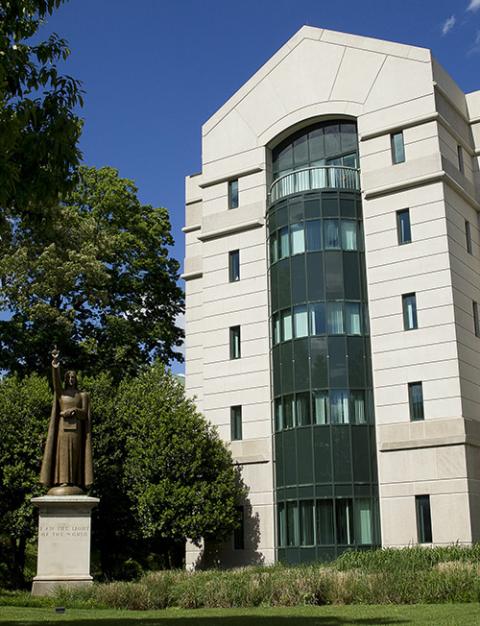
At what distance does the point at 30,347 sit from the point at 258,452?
468 inches

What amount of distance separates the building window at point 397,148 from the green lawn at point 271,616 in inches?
837

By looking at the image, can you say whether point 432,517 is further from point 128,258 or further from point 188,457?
point 128,258

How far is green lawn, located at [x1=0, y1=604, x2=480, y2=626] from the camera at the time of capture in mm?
15352

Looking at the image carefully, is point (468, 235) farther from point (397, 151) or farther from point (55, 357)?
point (55, 357)

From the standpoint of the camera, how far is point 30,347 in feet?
130

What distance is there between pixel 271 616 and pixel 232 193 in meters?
25.5

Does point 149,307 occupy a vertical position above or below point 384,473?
above

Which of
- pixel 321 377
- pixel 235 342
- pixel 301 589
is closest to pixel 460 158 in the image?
pixel 321 377

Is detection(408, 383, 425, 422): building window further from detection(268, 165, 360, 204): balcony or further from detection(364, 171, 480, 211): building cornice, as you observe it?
detection(268, 165, 360, 204): balcony

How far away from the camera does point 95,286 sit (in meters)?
42.6

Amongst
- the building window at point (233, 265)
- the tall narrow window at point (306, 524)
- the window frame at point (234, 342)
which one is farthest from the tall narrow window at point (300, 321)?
the tall narrow window at point (306, 524)

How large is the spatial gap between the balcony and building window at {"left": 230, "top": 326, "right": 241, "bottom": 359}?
6.26 meters

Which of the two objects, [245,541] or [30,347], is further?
[30,347]

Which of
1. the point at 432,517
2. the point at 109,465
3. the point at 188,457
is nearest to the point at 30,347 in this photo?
the point at 109,465
